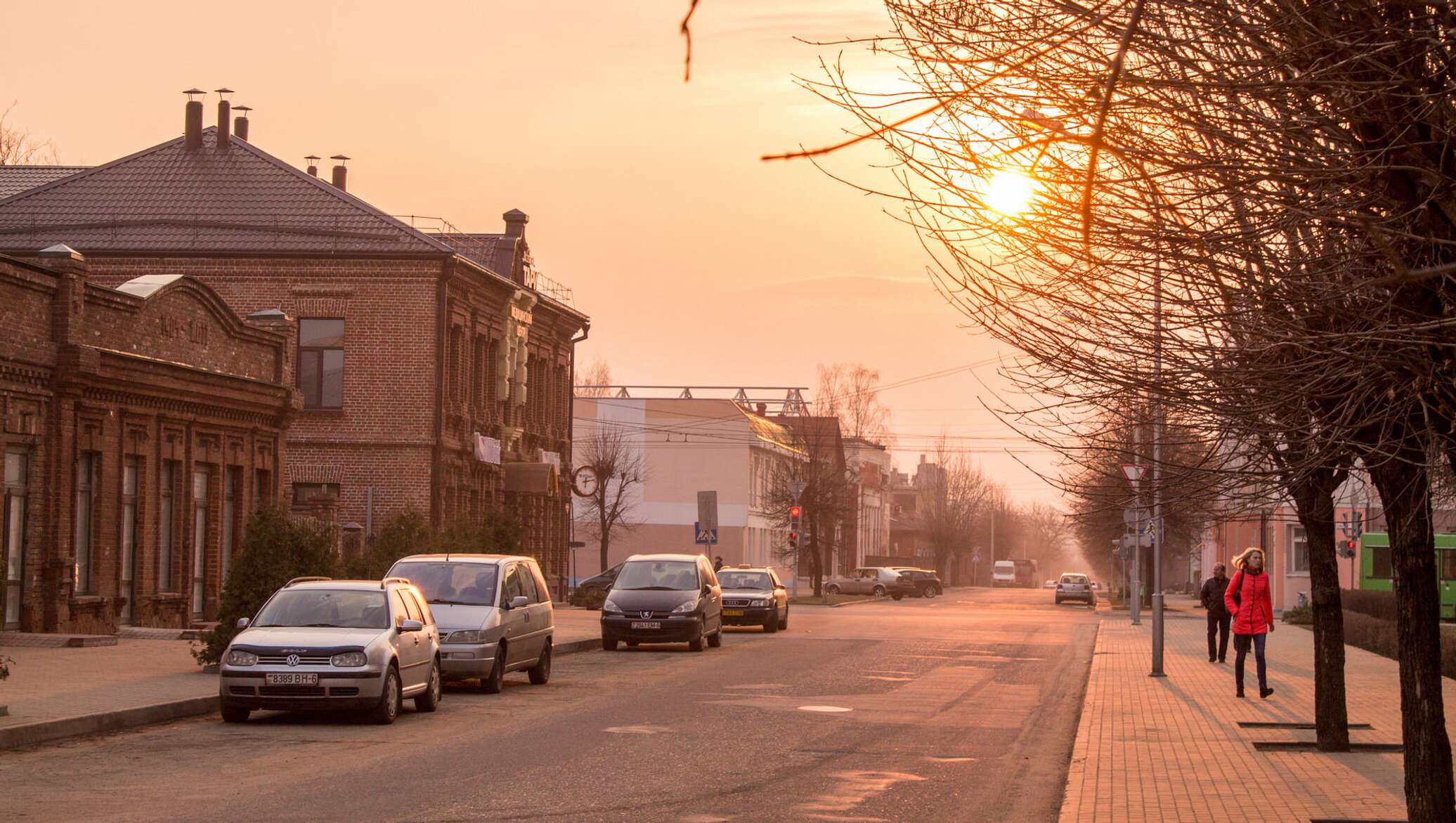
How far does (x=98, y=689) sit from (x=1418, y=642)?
14.3 meters

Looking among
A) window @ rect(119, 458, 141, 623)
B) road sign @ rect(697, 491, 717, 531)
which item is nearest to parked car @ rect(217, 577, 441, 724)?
window @ rect(119, 458, 141, 623)

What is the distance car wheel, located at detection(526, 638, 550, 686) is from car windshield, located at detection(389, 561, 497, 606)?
1387mm

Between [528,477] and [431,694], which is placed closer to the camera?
[431,694]

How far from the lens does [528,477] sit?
51.9 m

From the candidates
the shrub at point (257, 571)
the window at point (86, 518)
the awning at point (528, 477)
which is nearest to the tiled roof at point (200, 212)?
the awning at point (528, 477)

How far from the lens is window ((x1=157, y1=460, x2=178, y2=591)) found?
105 ft

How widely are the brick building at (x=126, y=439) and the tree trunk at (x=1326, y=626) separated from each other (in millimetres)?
16916

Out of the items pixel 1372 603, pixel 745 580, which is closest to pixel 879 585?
pixel 1372 603

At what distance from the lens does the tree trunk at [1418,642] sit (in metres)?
9.41

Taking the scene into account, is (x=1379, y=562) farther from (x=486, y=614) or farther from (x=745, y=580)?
(x=486, y=614)

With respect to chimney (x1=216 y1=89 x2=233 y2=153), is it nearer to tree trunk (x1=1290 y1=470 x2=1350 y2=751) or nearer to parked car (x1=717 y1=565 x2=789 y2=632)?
parked car (x1=717 y1=565 x2=789 y2=632)

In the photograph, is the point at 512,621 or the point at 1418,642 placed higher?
the point at 1418,642

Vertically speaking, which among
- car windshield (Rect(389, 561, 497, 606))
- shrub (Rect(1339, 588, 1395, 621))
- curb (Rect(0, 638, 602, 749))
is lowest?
curb (Rect(0, 638, 602, 749))

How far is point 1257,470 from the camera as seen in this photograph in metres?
9.84
